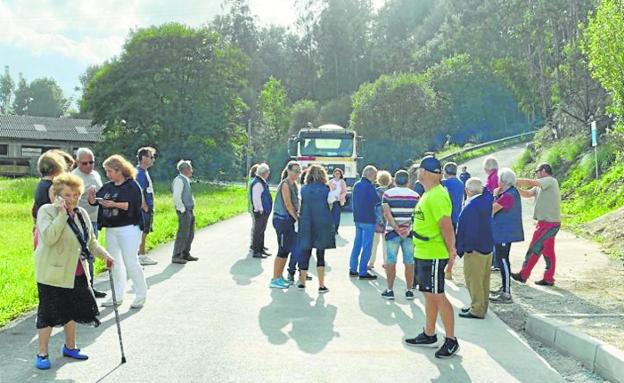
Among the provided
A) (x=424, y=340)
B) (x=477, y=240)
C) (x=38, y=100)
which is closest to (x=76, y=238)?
(x=424, y=340)

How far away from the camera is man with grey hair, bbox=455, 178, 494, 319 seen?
8.30 m

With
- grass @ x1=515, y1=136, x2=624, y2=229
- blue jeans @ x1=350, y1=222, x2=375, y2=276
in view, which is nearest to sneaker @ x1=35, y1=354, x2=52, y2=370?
blue jeans @ x1=350, y1=222, x2=375, y2=276

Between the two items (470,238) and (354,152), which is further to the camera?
(354,152)

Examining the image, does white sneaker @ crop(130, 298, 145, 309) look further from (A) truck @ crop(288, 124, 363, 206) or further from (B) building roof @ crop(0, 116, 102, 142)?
(B) building roof @ crop(0, 116, 102, 142)

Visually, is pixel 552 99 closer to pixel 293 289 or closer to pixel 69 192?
pixel 293 289

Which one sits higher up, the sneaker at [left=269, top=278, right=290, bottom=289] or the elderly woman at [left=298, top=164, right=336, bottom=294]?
the elderly woman at [left=298, top=164, right=336, bottom=294]

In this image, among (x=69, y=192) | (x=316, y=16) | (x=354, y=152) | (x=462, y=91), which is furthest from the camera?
(x=316, y=16)

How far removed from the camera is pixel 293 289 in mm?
10320

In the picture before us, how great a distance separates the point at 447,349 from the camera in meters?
6.62

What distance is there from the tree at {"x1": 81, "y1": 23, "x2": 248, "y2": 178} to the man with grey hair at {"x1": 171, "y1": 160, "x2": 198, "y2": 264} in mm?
39329

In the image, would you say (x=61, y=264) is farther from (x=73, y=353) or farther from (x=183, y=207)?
(x=183, y=207)

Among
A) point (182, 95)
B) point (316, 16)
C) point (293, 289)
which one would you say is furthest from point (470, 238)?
point (316, 16)

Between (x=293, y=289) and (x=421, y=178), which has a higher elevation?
(x=421, y=178)

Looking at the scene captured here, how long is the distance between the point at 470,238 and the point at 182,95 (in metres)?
47.2
